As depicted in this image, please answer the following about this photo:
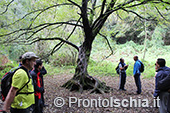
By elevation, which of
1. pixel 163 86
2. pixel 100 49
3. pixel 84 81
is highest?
pixel 100 49

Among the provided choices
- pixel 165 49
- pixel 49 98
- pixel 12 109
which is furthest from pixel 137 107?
pixel 165 49

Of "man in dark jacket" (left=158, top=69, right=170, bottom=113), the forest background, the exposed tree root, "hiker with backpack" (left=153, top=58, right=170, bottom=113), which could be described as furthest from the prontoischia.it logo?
the forest background

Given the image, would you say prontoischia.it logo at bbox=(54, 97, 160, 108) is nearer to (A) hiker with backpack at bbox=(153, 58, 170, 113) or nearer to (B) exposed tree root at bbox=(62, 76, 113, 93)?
(B) exposed tree root at bbox=(62, 76, 113, 93)

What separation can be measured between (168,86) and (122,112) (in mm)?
1684

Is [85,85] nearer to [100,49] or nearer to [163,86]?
[163,86]

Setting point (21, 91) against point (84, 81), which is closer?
point (21, 91)

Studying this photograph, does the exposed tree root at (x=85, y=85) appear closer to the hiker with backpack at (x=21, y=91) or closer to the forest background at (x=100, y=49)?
the forest background at (x=100, y=49)

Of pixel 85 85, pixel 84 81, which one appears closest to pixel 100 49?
pixel 84 81

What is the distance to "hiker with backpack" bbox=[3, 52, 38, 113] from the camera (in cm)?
187

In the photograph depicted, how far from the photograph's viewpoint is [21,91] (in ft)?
6.66

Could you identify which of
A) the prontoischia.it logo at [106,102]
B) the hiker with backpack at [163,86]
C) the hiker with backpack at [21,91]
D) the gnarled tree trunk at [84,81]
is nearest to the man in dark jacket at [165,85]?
the hiker with backpack at [163,86]

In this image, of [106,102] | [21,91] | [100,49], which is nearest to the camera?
[21,91]

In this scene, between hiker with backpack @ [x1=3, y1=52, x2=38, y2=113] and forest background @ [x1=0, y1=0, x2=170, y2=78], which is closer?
hiker with backpack @ [x1=3, y1=52, x2=38, y2=113]

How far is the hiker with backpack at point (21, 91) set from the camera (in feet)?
6.14
